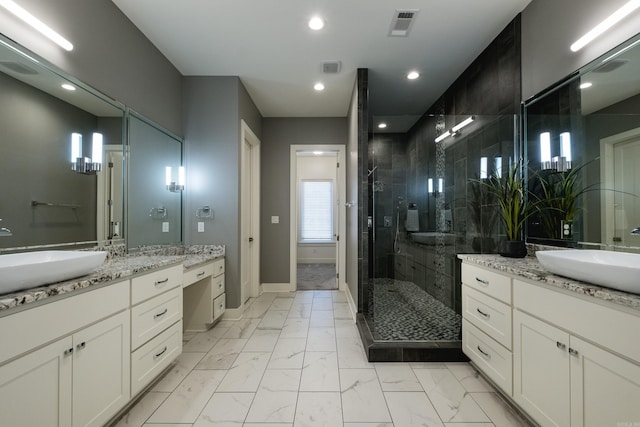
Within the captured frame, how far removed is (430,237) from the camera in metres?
3.42

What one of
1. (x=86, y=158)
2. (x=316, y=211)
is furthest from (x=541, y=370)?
(x=316, y=211)

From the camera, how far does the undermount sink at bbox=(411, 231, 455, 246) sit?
3040 mm

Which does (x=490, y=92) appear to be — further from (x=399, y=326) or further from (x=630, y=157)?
(x=399, y=326)

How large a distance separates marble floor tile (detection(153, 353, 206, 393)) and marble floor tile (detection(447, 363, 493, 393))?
2021mm

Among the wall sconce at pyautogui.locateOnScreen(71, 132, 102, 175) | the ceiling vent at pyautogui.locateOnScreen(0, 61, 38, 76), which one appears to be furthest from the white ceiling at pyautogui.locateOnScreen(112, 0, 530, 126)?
the wall sconce at pyautogui.locateOnScreen(71, 132, 102, 175)

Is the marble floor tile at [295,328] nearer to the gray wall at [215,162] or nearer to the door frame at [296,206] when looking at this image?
the gray wall at [215,162]

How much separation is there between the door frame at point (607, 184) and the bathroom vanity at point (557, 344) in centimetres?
40

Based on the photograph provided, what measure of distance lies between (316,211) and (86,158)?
5.10m

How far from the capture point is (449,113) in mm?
3164

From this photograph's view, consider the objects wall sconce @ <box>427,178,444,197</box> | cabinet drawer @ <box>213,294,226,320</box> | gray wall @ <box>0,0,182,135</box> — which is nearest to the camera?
gray wall @ <box>0,0,182,135</box>

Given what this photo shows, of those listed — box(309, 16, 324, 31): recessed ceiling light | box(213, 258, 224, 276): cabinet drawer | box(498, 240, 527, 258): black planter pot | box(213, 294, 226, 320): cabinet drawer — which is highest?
box(309, 16, 324, 31): recessed ceiling light

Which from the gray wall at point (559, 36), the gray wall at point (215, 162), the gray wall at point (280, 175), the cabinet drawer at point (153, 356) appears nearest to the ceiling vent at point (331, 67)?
the gray wall at point (215, 162)

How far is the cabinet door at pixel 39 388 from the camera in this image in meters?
0.87

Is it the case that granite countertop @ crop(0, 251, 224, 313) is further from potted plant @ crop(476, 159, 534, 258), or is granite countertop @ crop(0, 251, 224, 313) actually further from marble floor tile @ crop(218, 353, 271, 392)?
potted plant @ crop(476, 159, 534, 258)
